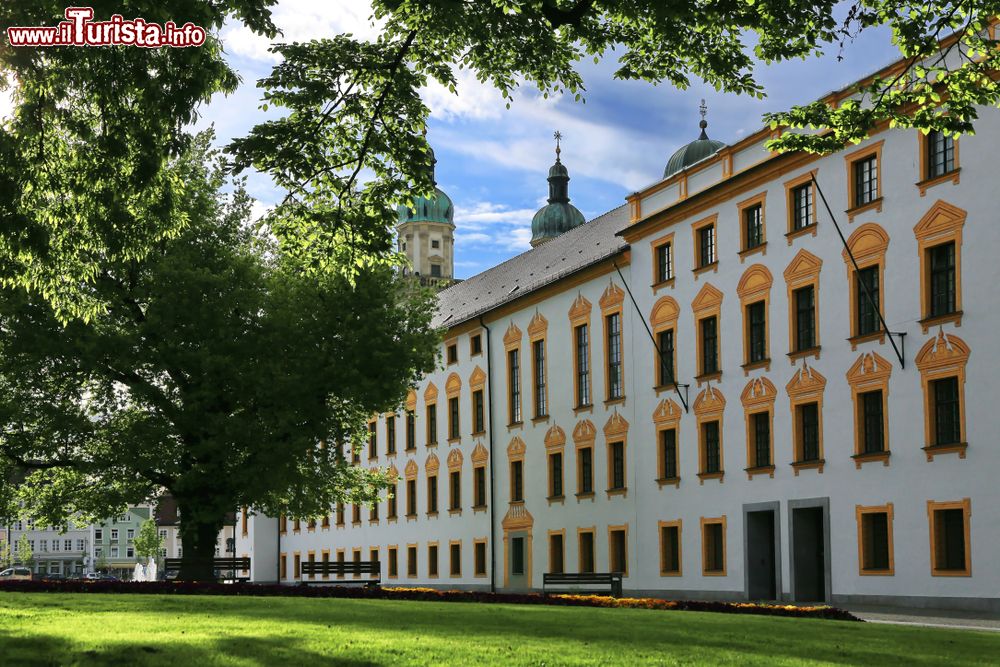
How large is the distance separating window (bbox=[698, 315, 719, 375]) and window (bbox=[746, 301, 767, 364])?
164 centimetres

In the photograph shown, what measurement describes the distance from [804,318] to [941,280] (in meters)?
5.38

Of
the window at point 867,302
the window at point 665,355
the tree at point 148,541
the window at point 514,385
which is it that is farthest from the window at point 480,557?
the tree at point 148,541

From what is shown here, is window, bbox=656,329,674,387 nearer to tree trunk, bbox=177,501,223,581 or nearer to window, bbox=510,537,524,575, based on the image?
window, bbox=510,537,524,575

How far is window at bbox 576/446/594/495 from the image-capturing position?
4847cm

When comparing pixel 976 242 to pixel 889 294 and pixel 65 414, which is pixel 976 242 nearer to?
pixel 889 294

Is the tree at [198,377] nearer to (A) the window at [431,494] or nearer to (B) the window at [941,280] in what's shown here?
(B) the window at [941,280]

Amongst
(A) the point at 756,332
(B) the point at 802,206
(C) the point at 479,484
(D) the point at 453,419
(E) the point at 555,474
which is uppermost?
(B) the point at 802,206

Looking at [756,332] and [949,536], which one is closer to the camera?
[949,536]

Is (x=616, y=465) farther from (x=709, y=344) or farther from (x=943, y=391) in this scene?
(x=943, y=391)

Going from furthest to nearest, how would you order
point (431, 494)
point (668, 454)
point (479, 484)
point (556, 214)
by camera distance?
point (556, 214)
point (431, 494)
point (479, 484)
point (668, 454)

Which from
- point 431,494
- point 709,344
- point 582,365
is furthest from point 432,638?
point 431,494

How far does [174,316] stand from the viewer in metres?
34.8

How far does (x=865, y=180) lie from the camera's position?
35375mm

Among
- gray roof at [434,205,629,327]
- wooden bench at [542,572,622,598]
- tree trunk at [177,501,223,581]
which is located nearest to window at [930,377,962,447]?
wooden bench at [542,572,622,598]
